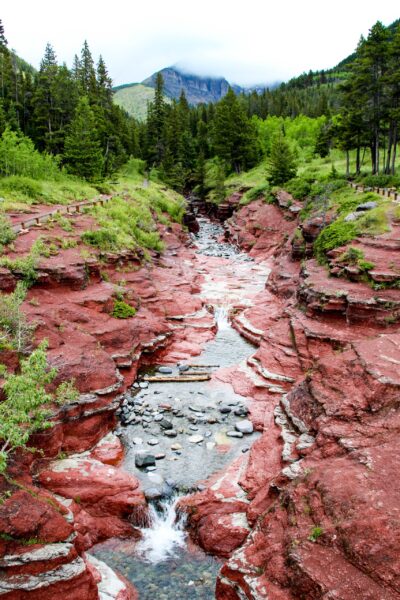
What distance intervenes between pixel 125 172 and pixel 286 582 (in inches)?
2478

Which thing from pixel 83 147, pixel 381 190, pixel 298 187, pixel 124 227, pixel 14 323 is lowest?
pixel 14 323

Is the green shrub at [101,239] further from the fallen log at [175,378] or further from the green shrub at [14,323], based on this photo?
the green shrub at [14,323]

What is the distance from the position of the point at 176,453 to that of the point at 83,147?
38.5 m

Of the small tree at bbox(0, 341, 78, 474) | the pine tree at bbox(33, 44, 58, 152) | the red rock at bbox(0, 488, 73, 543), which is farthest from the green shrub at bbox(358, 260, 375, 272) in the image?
the pine tree at bbox(33, 44, 58, 152)

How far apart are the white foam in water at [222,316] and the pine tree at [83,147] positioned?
25.8 m

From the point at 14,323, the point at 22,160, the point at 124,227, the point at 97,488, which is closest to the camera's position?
the point at 97,488

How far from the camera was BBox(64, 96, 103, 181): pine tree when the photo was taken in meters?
44.5

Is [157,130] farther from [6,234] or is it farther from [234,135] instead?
[6,234]

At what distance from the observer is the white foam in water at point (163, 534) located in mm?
11758

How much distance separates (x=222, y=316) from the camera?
28219 mm

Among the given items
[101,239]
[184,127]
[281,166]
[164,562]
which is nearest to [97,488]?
[164,562]

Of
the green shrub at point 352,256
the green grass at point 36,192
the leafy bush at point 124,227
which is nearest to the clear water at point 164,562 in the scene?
the green shrub at point 352,256

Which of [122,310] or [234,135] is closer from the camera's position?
[122,310]

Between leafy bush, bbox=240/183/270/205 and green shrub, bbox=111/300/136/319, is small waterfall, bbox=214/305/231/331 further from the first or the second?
leafy bush, bbox=240/183/270/205
